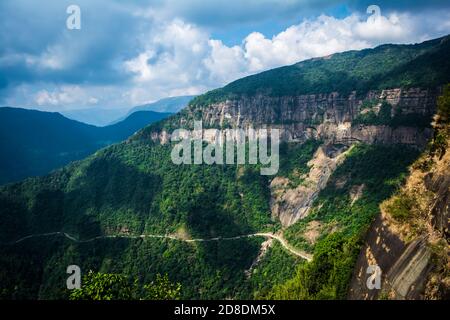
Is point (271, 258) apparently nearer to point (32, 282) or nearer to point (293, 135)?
point (293, 135)

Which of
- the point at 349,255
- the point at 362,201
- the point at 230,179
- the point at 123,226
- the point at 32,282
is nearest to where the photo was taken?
the point at 349,255

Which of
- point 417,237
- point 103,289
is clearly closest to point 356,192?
point 417,237

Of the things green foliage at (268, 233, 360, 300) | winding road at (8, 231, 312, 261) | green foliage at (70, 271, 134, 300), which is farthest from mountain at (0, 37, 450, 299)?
green foliage at (70, 271, 134, 300)

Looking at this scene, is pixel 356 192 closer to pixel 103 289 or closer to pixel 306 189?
pixel 306 189

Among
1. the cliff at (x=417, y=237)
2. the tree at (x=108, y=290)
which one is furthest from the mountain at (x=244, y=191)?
the tree at (x=108, y=290)

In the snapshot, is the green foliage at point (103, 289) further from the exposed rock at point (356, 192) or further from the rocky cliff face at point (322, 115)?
the rocky cliff face at point (322, 115)

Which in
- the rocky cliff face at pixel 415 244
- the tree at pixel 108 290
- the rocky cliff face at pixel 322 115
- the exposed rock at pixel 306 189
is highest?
the rocky cliff face at pixel 322 115
